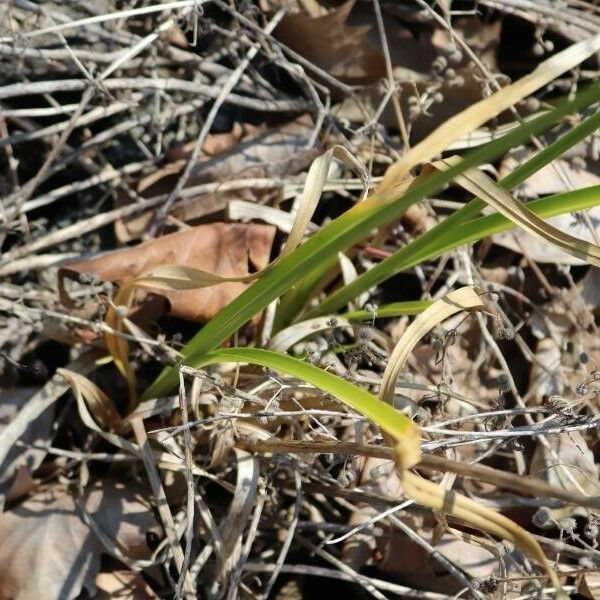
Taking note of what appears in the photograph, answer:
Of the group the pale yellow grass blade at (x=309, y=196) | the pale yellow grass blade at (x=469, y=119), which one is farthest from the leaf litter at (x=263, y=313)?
the pale yellow grass blade at (x=469, y=119)

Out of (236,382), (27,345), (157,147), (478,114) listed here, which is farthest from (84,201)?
(478,114)

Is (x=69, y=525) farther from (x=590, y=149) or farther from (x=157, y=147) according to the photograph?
(x=590, y=149)

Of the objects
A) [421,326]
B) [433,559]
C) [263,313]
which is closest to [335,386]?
[421,326]

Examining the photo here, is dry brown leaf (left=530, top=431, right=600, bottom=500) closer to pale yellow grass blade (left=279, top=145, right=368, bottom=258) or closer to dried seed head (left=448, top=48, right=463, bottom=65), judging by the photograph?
pale yellow grass blade (left=279, top=145, right=368, bottom=258)

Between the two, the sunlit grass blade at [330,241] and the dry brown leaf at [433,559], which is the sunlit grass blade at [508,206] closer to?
the sunlit grass blade at [330,241]

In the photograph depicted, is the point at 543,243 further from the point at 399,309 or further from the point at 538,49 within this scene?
the point at 399,309
